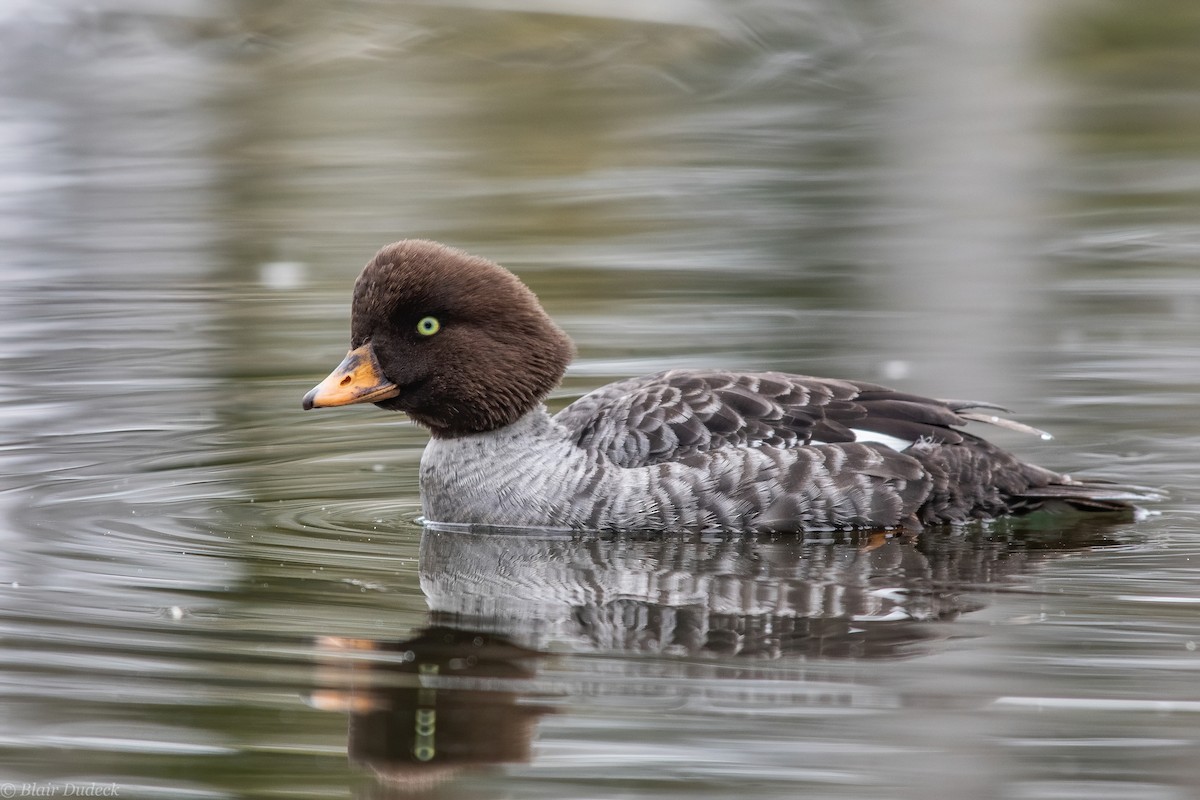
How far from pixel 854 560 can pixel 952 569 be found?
1.37 feet

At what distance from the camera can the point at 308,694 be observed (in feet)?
19.7

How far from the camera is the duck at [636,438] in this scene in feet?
27.5

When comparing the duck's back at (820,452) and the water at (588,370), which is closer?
the water at (588,370)

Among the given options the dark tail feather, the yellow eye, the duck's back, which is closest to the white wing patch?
the duck's back

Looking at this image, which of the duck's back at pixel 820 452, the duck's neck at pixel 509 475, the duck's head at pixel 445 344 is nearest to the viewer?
the duck's back at pixel 820 452

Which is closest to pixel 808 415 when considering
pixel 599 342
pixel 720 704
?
pixel 720 704

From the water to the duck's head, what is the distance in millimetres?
614

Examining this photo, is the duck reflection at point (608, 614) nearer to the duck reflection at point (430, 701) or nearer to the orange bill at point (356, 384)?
the duck reflection at point (430, 701)

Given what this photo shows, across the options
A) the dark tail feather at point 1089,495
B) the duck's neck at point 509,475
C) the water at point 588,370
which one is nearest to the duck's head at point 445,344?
the duck's neck at point 509,475

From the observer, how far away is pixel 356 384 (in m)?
8.50

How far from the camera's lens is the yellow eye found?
8594 mm

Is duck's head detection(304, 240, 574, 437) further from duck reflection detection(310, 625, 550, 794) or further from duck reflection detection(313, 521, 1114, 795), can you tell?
duck reflection detection(310, 625, 550, 794)

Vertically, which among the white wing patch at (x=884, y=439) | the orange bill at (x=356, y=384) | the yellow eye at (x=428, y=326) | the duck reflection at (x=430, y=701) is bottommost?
the duck reflection at (x=430, y=701)

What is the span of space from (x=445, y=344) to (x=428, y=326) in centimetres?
12
